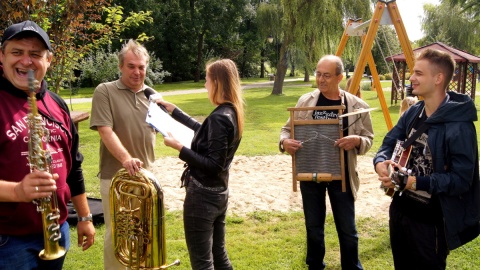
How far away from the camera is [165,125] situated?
316 centimetres

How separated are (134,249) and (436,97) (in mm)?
2284

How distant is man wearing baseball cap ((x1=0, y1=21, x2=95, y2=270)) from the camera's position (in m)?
2.04

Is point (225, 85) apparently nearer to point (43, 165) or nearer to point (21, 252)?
point (43, 165)

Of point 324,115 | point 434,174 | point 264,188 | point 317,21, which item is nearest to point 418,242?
point 434,174

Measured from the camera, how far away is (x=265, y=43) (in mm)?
46438

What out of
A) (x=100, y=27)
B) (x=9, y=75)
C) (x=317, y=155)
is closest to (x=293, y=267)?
(x=317, y=155)

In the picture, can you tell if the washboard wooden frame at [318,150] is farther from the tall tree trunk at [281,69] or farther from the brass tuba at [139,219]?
the tall tree trunk at [281,69]

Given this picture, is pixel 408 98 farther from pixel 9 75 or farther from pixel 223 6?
pixel 223 6

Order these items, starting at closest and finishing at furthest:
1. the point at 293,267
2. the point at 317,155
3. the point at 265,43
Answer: the point at 317,155 → the point at 293,267 → the point at 265,43

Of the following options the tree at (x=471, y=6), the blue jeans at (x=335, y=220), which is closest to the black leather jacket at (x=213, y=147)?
the blue jeans at (x=335, y=220)

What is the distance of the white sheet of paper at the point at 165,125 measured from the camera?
9.94 feet

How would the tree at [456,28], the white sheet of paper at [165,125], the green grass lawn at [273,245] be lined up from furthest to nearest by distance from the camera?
the tree at [456,28] < the green grass lawn at [273,245] < the white sheet of paper at [165,125]

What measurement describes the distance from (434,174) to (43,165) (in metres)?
2.28

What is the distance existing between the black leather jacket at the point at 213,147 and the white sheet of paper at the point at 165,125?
0.22 m
